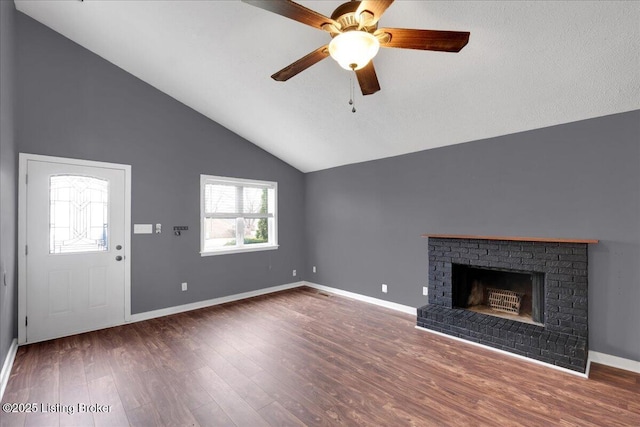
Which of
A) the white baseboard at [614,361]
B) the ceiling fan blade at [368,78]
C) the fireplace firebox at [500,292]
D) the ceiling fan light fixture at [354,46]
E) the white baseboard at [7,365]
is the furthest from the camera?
the fireplace firebox at [500,292]

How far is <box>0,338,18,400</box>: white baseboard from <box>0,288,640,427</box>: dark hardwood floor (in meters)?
0.05

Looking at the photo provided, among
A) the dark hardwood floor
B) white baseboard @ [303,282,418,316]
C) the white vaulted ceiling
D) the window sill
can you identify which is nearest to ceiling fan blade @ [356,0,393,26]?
the white vaulted ceiling

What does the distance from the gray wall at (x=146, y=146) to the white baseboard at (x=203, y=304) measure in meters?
0.08

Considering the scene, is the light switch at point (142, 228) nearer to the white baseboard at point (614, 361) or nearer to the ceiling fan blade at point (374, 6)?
the ceiling fan blade at point (374, 6)

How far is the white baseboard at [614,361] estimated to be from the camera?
8.65ft

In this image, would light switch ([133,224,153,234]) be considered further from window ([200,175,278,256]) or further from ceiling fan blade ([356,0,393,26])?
ceiling fan blade ([356,0,393,26])

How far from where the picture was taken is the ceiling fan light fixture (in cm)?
160

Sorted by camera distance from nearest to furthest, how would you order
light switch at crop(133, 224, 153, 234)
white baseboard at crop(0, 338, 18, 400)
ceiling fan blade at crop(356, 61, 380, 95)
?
ceiling fan blade at crop(356, 61, 380, 95), white baseboard at crop(0, 338, 18, 400), light switch at crop(133, 224, 153, 234)

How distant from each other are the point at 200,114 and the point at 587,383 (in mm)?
5685

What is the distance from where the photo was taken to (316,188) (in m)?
5.75

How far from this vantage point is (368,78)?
2133mm

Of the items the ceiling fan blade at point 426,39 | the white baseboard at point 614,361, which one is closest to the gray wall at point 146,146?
the ceiling fan blade at point 426,39

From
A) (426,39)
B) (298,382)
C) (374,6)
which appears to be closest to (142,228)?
(298,382)

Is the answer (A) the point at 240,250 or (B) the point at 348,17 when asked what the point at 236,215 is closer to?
(A) the point at 240,250
